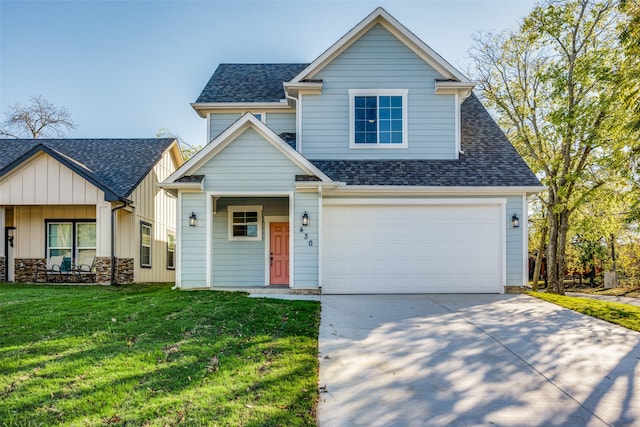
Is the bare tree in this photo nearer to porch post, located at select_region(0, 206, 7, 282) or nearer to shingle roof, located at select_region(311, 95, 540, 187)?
porch post, located at select_region(0, 206, 7, 282)

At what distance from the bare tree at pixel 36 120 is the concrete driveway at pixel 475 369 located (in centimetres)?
3150

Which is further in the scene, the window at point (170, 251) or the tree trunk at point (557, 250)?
the tree trunk at point (557, 250)

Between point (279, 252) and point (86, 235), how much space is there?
705cm

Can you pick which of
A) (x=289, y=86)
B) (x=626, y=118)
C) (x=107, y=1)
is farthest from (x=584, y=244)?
(x=107, y=1)

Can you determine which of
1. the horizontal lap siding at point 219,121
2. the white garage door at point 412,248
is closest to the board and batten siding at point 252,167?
the white garage door at point 412,248

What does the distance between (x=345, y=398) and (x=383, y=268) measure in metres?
7.22

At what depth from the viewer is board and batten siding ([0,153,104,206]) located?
1409 centimetres

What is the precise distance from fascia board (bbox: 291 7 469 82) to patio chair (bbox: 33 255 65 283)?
964 cm

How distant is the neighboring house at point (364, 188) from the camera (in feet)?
36.9

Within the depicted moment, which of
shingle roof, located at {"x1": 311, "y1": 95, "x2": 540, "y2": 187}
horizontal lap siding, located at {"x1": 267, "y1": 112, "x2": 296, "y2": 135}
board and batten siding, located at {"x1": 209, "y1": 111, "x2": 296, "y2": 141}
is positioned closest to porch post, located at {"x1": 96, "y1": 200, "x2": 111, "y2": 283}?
board and batten siding, located at {"x1": 209, "y1": 111, "x2": 296, "y2": 141}

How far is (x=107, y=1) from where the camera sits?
1540cm

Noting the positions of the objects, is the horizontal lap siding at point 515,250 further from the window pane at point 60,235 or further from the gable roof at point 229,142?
the window pane at point 60,235

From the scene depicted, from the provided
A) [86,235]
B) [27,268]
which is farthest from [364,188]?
[27,268]

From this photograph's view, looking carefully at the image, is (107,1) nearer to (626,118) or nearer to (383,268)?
(383,268)
